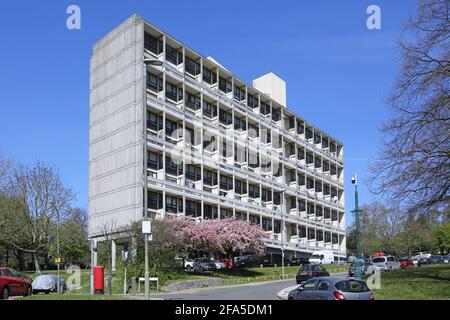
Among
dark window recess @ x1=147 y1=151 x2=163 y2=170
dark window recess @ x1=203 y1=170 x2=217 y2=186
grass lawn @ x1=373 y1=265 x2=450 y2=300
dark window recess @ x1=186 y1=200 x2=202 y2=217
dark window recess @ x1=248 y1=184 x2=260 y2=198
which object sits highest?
dark window recess @ x1=147 y1=151 x2=163 y2=170

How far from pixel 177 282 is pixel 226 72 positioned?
38305mm

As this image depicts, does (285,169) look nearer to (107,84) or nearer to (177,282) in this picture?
(107,84)

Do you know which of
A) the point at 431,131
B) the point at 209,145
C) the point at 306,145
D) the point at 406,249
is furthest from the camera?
the point at 406,249

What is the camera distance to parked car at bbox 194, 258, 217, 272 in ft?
175

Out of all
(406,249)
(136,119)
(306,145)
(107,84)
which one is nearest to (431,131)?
(136,119)

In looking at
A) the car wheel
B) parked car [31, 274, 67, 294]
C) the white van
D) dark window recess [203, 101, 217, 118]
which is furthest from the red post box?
the white van

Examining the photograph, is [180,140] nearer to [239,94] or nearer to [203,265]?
[203,265]

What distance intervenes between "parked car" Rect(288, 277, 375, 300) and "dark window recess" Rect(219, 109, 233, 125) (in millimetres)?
52821

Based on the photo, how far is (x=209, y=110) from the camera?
70.0 meters

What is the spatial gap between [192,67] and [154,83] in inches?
324

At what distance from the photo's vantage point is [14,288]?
27.0 meters

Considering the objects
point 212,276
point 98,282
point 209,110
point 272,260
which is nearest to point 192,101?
point 209,110

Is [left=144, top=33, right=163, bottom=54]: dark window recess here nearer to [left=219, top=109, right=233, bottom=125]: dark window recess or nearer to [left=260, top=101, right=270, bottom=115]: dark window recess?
[left=219, top=109, right=233, bottom=125]: dark window recess

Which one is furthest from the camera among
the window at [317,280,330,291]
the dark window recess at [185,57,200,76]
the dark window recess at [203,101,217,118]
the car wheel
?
the dark window recess at [203,101,217,118]
